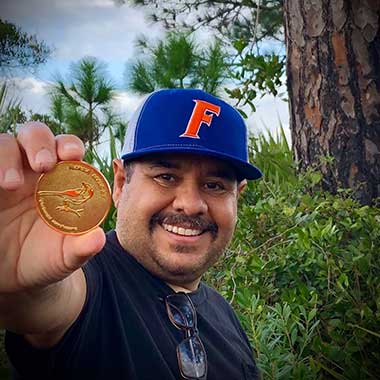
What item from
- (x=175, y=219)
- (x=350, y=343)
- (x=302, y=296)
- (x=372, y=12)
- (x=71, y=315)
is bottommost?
(x=350, y=343)

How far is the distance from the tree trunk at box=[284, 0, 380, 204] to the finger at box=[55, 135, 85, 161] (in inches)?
109

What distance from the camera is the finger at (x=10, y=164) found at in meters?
1.19

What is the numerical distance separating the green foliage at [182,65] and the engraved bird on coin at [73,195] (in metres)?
7.84

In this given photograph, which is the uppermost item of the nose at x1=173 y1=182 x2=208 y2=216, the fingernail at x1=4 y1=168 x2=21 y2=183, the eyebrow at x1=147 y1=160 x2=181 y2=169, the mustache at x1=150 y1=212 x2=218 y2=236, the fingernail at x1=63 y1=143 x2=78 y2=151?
the fingernail at x1=63 y1=143 x2=78 y2=151

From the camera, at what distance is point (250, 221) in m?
3.20

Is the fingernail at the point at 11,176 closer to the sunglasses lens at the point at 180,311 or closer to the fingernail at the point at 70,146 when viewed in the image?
the fingernail at the point at 70,146

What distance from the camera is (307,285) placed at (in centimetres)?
294

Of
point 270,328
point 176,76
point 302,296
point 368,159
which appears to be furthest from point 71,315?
point 176,76

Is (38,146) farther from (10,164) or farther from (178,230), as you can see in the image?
(178,230)

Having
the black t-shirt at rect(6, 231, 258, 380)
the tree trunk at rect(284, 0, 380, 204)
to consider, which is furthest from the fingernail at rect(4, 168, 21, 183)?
the tree trunk at rect(284, 0, 380, 204)

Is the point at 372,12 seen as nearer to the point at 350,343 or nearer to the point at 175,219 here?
the point at 350,343

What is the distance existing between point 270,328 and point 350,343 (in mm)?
434

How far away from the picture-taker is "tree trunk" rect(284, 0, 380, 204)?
392 centimetres

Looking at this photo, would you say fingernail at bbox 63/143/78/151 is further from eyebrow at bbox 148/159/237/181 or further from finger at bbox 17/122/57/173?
eyebrow at bbox 148/159/237/181
